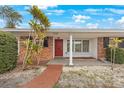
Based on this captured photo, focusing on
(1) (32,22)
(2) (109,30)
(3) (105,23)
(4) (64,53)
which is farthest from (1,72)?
(3) (105,23)

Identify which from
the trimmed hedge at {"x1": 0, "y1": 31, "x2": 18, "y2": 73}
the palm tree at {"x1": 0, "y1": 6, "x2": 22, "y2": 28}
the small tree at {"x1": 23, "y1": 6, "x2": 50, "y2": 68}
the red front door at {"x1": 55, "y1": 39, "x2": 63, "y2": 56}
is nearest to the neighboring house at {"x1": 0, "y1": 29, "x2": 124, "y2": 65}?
the red front door at {"x1": 55, "y1": 39, "x2": 63, "y2": 56}

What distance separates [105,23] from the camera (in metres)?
43.9

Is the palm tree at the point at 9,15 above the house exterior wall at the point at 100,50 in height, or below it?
above

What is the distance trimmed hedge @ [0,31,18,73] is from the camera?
1278 cm

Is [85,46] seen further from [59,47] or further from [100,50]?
[59,47]

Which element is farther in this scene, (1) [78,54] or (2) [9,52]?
(1) [78,54]

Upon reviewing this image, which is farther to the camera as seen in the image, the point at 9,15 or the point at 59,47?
the point at 9,15

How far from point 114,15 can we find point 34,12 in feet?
110

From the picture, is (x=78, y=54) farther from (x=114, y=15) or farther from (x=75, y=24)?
(x=114, y=15)

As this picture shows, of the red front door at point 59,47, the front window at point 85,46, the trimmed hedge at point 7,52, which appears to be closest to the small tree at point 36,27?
the trimmed hedge at point 7,52

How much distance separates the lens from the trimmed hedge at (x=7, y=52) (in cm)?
1278

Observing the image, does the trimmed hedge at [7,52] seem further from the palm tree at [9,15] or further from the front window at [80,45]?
the palm tree at [9,15]

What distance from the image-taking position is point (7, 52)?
44.5 feet

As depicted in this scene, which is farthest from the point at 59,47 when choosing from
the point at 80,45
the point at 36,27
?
the point at 36,27
